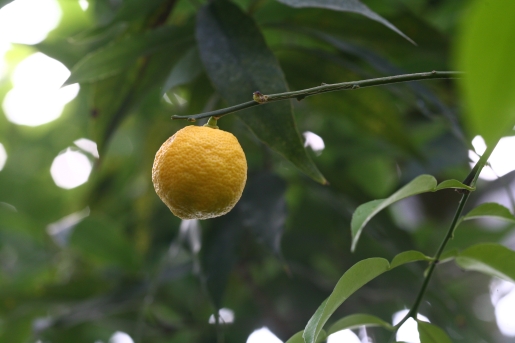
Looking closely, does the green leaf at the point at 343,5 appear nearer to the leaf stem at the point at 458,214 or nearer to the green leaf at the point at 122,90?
the leaf stem at the point at 458,214

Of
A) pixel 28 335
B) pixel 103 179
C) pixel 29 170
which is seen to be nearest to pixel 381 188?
pixel 103 179

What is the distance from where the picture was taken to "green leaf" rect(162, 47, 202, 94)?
34.9 inches

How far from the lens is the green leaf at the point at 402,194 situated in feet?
1.73

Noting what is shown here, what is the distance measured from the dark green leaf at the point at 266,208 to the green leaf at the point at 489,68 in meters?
0.62

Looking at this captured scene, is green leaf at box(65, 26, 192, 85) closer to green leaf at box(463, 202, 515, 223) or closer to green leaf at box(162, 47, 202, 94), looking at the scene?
green leaf at box(162, 47, 202, 94)

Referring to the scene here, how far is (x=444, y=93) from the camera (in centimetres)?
125

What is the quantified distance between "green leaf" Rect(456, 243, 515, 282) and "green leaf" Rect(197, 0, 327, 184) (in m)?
0.19

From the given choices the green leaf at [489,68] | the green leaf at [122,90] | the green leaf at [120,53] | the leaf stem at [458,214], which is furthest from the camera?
the green leaf at [122,90]

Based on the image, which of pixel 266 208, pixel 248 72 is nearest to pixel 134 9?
pixel 248 72

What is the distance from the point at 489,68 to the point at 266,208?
0.77 metres

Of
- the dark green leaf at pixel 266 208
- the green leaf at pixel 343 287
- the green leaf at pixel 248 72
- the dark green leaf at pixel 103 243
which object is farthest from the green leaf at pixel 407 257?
the dark green leaf at pixel 103 243

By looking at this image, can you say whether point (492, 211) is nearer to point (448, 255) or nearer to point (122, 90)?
point (448, 255)

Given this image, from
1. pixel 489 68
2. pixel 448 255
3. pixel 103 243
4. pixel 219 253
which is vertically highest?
pixel 103 243

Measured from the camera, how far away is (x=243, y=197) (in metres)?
1.03
